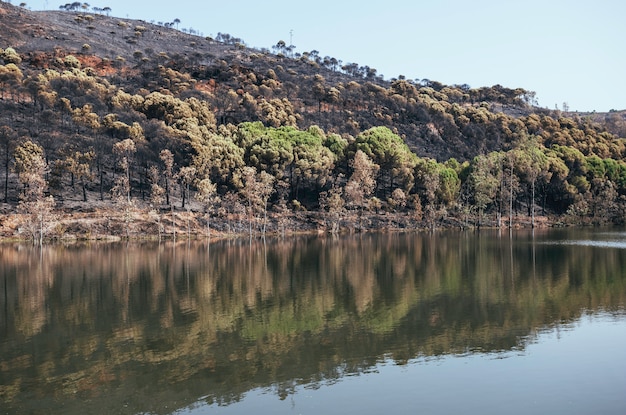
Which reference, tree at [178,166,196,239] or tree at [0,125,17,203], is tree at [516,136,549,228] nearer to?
tree at [178,166,196,239]

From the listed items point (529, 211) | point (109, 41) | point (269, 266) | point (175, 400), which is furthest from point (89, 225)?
point (109, 41)

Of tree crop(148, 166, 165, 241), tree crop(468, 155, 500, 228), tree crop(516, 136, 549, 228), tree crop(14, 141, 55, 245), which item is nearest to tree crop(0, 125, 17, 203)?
tree crop(14, 141, 55, 245)

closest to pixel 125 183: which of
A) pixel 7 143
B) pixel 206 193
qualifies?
pixel 206 193

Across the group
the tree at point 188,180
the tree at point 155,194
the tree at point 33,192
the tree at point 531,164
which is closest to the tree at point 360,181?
the tree at point 188,180

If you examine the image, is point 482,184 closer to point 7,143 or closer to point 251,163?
point 251,163

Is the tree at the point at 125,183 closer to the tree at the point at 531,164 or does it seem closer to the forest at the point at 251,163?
the forest at the point at 251,163

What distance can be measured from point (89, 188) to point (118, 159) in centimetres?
677

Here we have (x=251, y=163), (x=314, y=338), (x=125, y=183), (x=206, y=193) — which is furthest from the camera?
(x=251, y=163)

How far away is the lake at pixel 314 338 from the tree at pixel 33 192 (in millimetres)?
25564

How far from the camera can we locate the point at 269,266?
50.4 meters

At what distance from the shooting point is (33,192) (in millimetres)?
76562

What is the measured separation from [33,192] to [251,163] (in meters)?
36.4

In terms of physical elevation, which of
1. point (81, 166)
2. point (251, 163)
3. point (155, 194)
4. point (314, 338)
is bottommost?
point (314, 338)

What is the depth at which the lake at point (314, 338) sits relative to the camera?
Result: 17672mm
